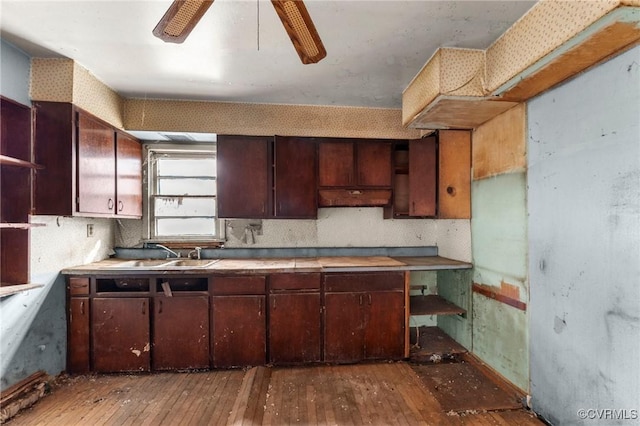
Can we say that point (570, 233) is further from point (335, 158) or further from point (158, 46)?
point (158, 46)

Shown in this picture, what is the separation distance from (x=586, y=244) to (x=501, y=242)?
2.49 ft

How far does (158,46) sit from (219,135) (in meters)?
1.04

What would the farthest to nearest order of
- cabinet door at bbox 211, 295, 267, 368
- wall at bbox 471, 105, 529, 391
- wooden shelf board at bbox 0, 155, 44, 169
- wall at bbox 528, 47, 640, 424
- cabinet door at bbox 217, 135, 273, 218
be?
cabinet door at bbox 217, 135, 273, 218 → cabinet door at bbox 211, 295, 267, 368 → wall at bbox 471, 105, 529, 391 → wooden shelf board at bbox 0, 155, 44, 169 → wall at bbox 528, 47, 640, 424

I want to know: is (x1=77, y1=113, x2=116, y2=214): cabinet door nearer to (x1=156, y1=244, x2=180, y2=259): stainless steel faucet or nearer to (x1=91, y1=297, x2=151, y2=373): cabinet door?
(x1=156, y1=244, x2=180, y2=259): stainless steel faucet

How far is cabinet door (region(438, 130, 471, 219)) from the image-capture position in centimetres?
294

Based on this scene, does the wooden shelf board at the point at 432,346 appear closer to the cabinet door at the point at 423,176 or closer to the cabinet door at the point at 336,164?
the cabinet door at the point at 423,176

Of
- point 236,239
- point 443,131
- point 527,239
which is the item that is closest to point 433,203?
point 443,131

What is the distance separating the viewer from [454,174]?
9.78ft

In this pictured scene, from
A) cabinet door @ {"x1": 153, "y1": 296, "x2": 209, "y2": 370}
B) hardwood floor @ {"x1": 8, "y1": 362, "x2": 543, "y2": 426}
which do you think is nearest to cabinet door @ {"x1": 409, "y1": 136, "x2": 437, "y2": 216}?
hardwood floor @ {"x1": 8, "y1": 362, "x2": 543, "y2": 426}

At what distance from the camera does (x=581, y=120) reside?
1713 millimetres

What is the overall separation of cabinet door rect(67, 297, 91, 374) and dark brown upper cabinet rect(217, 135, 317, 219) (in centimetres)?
141

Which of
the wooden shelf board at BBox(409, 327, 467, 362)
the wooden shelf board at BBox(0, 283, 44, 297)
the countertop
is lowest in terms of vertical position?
the wooden shelf board at BBox(409, 327, 467, 362)

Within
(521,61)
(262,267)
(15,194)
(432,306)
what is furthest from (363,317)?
(15,194)
